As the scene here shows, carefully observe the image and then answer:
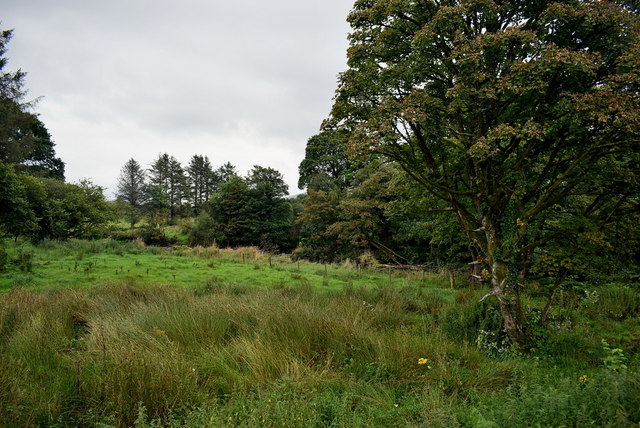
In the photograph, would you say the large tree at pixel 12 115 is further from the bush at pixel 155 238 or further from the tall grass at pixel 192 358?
A: the tall grass at pixel 192 358

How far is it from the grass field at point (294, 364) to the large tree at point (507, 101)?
1913mm

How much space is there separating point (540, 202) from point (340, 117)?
4.34m

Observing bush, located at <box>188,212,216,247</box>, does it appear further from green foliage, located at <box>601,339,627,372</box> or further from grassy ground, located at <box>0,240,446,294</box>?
green foliage, located at <box>601,339,627,372</box>

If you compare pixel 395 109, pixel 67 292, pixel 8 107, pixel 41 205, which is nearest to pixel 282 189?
pixel 41 205

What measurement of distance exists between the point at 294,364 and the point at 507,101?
581 centimetres

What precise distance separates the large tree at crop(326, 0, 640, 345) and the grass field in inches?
75.3

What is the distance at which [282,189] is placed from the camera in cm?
3472

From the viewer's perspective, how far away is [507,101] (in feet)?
19.5

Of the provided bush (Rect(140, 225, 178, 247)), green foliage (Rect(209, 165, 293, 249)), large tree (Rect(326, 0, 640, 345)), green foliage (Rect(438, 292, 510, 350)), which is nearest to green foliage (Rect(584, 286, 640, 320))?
green foliage (Rect(438, 292, 510, 350))

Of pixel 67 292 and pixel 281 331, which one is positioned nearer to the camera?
pixel 281 331

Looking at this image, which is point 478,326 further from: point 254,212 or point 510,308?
point 254,212

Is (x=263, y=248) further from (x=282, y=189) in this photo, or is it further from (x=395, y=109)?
(x=395, y=109)

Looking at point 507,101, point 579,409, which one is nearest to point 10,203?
point 507,101

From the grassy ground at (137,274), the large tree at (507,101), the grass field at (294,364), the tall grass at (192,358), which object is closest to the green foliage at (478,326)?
the grass field at (294,364)
